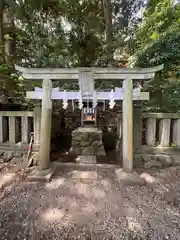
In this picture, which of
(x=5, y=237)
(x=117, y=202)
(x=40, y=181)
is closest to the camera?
(x=5, y=237)

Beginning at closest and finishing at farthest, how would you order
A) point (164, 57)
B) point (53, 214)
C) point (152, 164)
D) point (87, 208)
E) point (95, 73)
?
point (53, 214) < point (87, 208) < point (95, 73) < point (152, 164) < point (164, 57)

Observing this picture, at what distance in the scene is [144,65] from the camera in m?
4.11

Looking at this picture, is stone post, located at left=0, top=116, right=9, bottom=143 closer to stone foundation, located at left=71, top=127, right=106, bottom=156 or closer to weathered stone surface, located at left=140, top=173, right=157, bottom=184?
stone foundation, located at left=71, top=127, right=106, bottom=156

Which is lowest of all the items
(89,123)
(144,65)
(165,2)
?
(89,123)

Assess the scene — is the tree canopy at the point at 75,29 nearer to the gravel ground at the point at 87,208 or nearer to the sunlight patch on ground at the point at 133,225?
the gravel ground at the point at 87,208

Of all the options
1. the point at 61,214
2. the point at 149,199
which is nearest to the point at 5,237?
the point at 61,214

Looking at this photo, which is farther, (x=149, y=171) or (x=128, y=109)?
(x=149, y=171)

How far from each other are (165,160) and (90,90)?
2.15 meters

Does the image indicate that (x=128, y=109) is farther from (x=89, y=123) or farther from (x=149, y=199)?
(x=89, y=123)

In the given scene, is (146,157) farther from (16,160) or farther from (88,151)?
(16,160)

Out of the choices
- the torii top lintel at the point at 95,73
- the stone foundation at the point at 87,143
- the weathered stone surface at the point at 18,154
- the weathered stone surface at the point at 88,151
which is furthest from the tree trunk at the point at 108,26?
the weathered stone surface at the point at 18,154

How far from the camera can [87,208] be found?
83.4 inches

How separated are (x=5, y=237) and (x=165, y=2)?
6.05 meters

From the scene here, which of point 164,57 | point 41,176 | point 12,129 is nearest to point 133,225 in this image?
point 41,176
